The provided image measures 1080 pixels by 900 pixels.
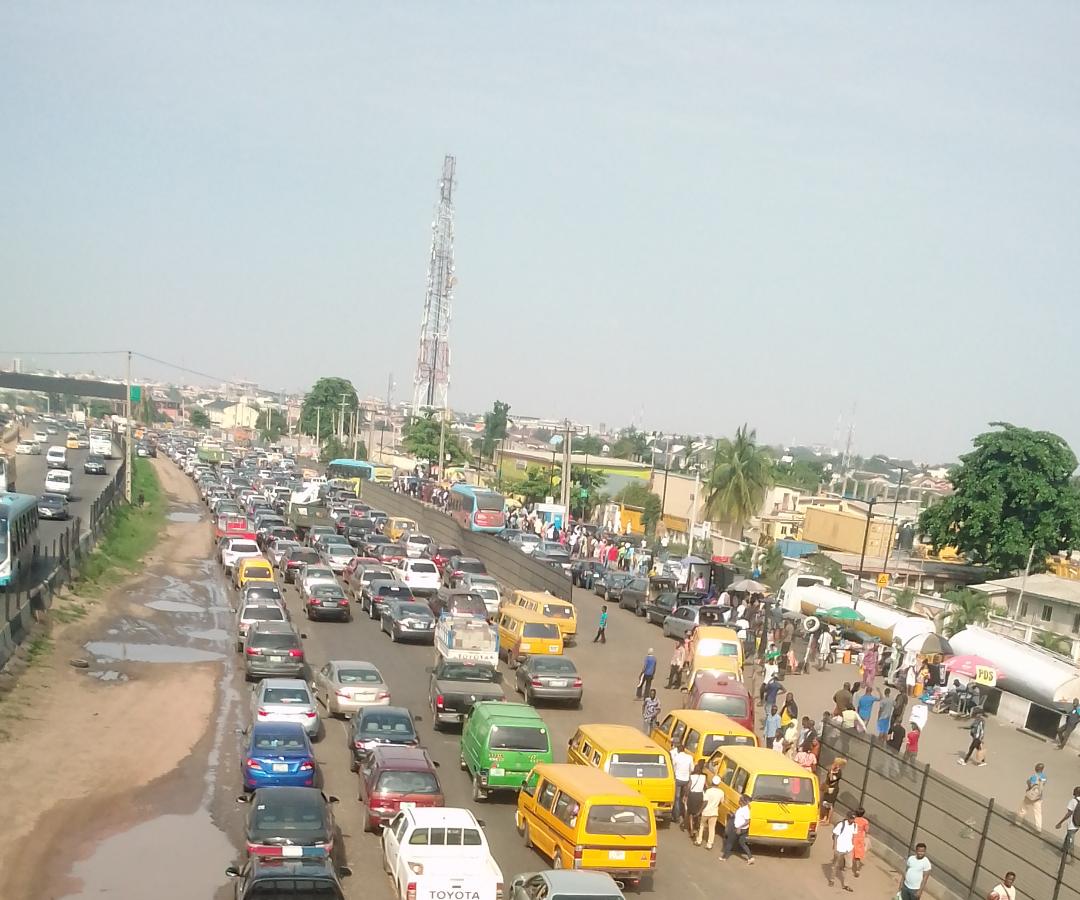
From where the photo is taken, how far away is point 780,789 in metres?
18.1

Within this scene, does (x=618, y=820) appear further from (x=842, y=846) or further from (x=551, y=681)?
(x=551, y=681)

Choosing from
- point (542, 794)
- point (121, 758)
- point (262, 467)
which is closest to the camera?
point (542, 794)

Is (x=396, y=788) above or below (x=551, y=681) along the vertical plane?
above

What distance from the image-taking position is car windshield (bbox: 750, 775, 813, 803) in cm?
1809

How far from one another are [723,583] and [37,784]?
3374 centimetres

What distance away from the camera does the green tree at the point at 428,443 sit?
118 metres

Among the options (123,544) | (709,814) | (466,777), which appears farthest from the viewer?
(123,544)

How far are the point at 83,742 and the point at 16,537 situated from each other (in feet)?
43.6

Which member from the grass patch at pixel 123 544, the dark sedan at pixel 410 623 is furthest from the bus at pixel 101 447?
the dark sedan at pixel 410 623

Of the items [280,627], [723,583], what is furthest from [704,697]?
[723,583]

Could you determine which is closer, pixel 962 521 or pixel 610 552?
pixel 610 552

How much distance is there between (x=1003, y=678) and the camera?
1276 inches

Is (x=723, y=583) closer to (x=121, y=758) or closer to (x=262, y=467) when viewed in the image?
(x=121, y=758)

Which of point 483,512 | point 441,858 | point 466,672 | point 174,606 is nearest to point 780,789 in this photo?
point 441,858
